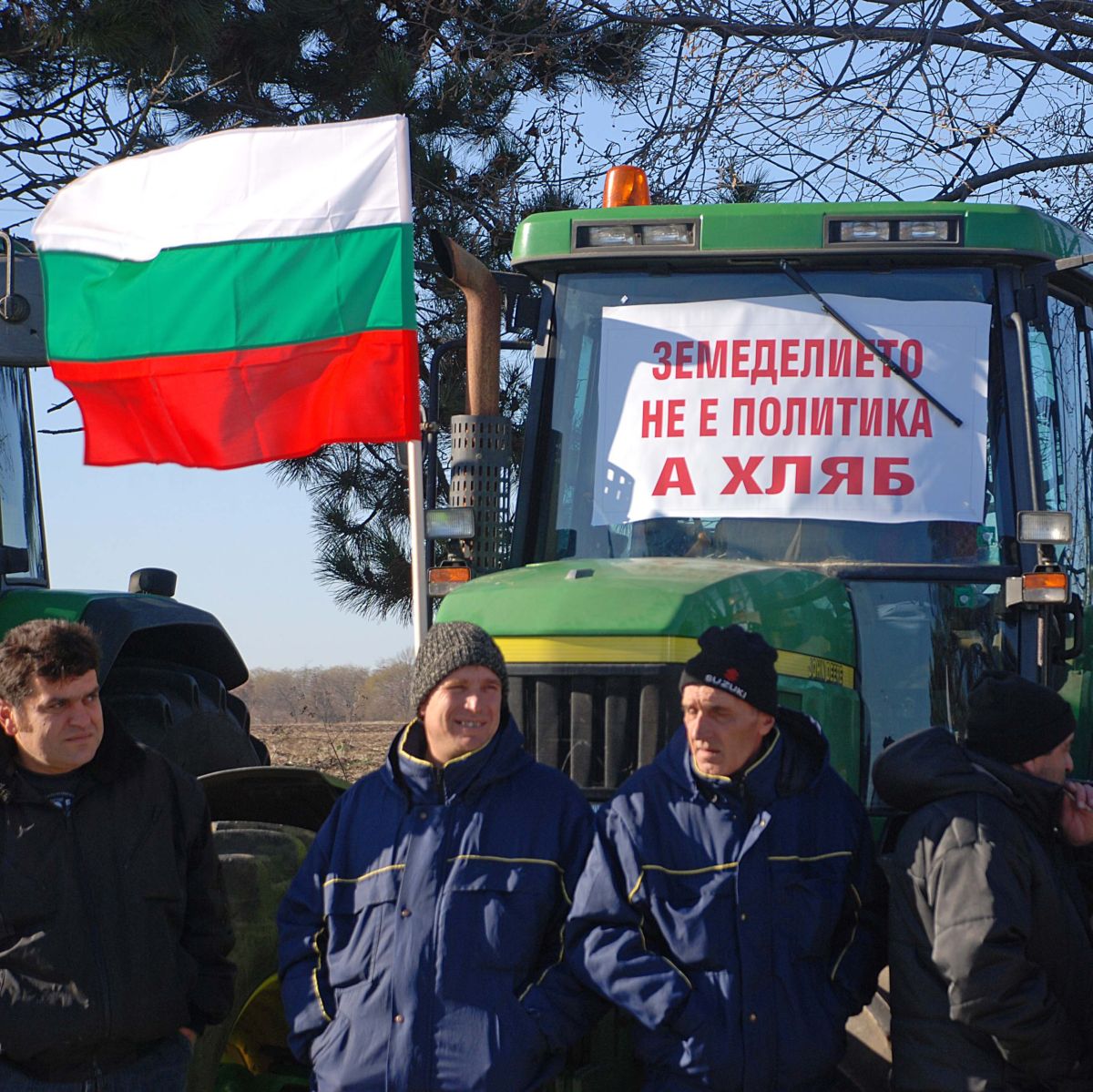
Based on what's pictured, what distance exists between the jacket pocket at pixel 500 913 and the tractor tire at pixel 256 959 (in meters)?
0.98

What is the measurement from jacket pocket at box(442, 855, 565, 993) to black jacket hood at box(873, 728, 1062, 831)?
720 mm

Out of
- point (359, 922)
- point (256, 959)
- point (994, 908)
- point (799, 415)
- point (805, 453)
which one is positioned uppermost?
point (799, 415)

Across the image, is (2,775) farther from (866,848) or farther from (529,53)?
(529,53)

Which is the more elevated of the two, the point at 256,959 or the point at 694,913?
the point at 694,913

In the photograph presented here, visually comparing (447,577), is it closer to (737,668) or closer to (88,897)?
(737,668)

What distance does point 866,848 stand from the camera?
137 inches

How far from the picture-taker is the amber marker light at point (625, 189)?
5.53 m

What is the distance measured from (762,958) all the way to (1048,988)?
54cm

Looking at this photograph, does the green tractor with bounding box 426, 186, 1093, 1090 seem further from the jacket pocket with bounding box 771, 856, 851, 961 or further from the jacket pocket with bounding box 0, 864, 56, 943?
the jacket pocket with bounding box 0, 864, 56, 943

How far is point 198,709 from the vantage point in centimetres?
529

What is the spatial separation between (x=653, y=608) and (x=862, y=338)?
3.97 ft

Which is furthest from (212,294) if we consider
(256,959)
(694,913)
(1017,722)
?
(1017,722)

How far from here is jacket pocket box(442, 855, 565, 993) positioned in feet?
10.7

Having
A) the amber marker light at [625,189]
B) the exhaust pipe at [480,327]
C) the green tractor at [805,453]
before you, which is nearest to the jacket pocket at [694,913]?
the green tractor at [805,453]
